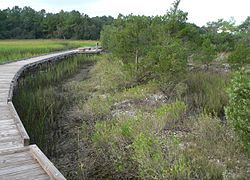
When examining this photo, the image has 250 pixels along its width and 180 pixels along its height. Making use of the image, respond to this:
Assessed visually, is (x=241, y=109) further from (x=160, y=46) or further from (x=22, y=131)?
(x=160, y=46)

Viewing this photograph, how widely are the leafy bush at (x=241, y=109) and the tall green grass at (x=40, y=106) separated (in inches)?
140

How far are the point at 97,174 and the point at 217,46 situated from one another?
1673 cm

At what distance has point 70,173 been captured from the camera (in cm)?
531

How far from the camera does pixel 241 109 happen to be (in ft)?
15.5

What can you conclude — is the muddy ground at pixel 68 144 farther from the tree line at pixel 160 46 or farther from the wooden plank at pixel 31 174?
the tree line at pixel 160 46

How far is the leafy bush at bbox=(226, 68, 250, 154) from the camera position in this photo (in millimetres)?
4609

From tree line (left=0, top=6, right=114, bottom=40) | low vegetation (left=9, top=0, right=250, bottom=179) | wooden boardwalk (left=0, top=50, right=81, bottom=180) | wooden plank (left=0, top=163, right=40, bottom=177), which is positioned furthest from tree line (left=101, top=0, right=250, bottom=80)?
tree line (left=0, top=6, right=114, bottom=40)

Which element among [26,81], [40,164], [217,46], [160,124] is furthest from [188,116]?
[217,46]

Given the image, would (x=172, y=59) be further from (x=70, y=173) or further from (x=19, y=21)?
(x=19, y=21)

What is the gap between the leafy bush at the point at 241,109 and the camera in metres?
4.61

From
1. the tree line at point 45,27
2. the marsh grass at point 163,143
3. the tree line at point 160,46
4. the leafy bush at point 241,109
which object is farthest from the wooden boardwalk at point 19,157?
the tree line at point 45,27

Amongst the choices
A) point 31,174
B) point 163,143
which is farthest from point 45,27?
point 31,174

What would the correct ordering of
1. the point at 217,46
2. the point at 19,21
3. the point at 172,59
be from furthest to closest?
1. the point at 19,21
2. the point at 217,46
3. the point at 172,59

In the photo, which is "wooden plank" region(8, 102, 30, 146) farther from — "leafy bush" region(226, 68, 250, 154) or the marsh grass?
"leafy bush" region(226, 68, 250, 154)
